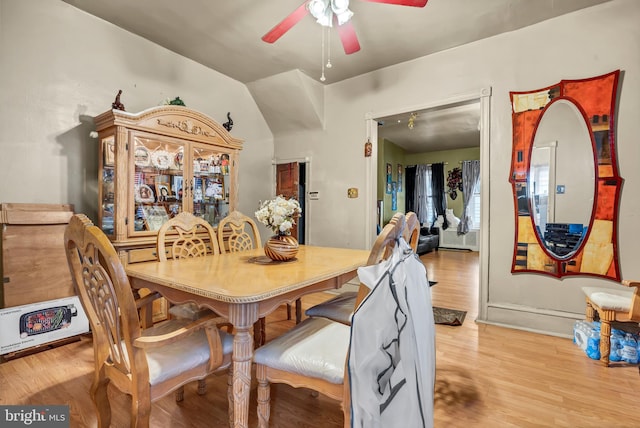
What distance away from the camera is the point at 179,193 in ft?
10.0

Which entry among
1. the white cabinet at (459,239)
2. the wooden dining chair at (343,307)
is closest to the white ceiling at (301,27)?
the wooden dining chair at (343,307)

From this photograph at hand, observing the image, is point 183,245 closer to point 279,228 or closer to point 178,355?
A: point 279,228

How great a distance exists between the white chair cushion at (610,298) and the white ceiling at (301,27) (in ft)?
7.37

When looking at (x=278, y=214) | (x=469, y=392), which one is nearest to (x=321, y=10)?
(x=278, y=214)

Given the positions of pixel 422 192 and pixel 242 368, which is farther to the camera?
pixel 422 192

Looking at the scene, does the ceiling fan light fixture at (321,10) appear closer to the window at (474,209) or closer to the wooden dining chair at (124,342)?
the wooden dining chair at (124,342)

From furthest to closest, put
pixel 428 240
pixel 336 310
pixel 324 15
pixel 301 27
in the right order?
pixel 428 240
pixel 301 27
pixel 324 15
pixel 336 310

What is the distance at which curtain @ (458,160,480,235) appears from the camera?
7.79 m

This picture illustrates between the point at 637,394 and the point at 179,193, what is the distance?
3.66 m

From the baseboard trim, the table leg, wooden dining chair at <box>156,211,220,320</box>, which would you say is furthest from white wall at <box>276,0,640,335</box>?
the table leg

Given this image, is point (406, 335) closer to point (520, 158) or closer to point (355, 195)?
point (520, 158)

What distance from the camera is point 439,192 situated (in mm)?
8312

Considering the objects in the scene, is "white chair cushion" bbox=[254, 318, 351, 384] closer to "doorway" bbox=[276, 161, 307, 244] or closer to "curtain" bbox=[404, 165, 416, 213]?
"doorway" bbox=[276, 161, 307, 244]

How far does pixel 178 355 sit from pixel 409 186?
8.16 m
